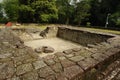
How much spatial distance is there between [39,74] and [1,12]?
2631 centimetres

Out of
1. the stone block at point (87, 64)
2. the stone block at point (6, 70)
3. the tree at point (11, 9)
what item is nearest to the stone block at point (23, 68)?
the stone block at point (6, 70)

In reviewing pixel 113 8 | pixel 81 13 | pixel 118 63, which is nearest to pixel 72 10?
pixel 81 13

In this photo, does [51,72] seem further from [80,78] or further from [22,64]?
[22,64]

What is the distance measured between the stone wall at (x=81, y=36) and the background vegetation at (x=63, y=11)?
7478 mm

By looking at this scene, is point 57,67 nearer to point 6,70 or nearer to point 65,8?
point 6,70

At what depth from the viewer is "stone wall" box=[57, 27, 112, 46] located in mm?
6577

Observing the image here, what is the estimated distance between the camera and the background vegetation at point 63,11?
52.4 feet

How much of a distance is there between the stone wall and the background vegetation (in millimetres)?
7478

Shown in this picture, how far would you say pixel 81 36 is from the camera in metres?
7.79

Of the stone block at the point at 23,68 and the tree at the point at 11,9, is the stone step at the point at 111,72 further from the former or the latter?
the tree at the point at 11,9

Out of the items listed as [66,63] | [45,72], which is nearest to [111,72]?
[66,63]

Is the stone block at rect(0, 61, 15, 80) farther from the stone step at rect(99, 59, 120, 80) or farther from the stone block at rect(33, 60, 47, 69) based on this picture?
the stone step at rect(99, 59, 120, 80)

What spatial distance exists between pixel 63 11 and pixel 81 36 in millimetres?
14896

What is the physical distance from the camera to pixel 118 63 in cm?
252
